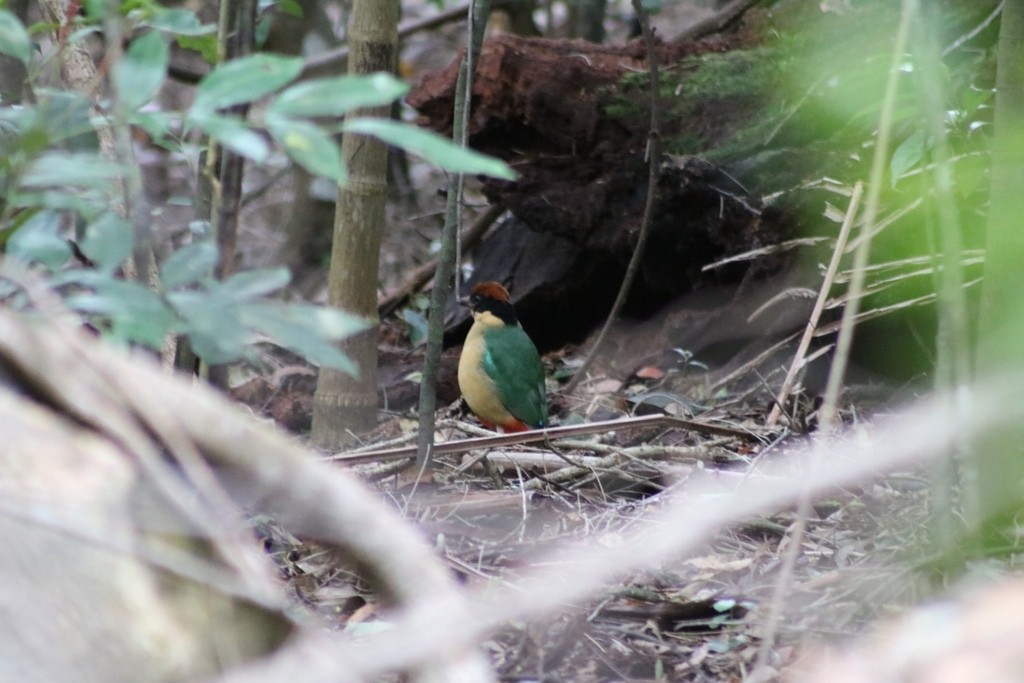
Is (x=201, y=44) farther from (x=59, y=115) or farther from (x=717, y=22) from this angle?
(x=717, y=22)

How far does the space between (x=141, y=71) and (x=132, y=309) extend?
0.29 meters

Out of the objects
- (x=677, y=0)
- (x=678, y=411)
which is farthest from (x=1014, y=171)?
(x=677, y=0)

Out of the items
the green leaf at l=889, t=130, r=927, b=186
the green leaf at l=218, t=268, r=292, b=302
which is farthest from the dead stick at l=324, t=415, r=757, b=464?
the green leaf at l=218, t=268, r=292, b=302

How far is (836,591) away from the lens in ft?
7.89

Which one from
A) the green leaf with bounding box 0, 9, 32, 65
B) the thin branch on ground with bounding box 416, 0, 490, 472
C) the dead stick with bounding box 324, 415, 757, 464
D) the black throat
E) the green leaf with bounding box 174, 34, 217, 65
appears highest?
the green leaf with bounding box 0, 9, 32, 65

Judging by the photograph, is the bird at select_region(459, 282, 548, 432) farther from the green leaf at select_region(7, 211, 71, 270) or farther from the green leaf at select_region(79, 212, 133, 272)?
the green leaf at select_region(79, 212, 133, 272)

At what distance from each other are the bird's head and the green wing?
225mm

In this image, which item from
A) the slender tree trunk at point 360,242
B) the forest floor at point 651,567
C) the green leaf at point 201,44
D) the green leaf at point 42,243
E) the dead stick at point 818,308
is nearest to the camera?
the green leaf at point 42,243

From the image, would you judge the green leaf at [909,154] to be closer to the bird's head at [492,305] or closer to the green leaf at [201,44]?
the green leaf at [201,44]

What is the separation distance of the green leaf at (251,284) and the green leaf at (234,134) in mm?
167

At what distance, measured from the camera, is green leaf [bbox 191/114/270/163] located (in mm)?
1238

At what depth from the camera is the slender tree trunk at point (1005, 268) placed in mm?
2135

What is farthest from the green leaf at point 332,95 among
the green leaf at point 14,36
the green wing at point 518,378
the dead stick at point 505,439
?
the green wing at point 518,378

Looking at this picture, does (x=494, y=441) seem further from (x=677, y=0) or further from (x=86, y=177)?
(x=677, y=0)
